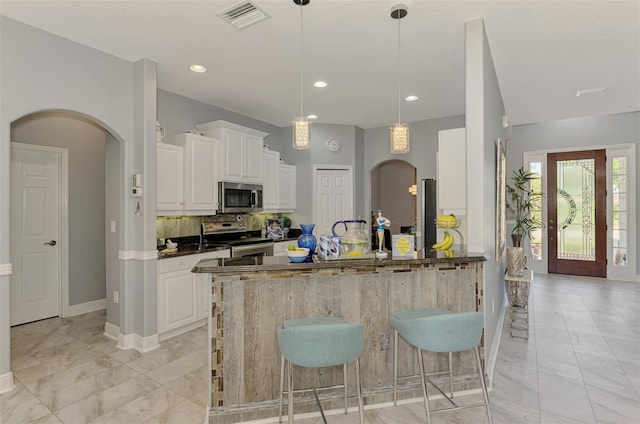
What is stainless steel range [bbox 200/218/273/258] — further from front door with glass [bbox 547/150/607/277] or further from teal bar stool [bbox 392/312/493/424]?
front door with glass [bbox 547/150/607/277]

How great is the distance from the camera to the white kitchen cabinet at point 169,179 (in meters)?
3.84

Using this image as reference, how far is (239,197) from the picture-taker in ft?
15.9

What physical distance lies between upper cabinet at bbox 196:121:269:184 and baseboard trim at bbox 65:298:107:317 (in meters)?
2.44

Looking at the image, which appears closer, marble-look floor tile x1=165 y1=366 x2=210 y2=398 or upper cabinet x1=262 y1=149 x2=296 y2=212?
marble-look floor tile x1=165 y1=366 x2=210 y2=398

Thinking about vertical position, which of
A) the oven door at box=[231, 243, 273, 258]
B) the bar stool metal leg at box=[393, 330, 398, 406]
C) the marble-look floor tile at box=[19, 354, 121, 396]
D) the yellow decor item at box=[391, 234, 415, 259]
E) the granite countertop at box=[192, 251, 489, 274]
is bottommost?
the marble-look floor tile at box=[19, 354, 121, 396]

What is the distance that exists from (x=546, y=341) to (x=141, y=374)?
12.8ft

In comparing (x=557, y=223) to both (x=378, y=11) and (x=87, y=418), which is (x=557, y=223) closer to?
(x=378, y=11)

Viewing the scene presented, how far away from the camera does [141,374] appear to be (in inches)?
114

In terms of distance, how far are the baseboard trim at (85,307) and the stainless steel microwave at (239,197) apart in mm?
2160

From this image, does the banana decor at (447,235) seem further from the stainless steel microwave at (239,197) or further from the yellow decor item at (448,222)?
the stainless steel microwave at (239,197)

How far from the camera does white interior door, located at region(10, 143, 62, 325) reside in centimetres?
405

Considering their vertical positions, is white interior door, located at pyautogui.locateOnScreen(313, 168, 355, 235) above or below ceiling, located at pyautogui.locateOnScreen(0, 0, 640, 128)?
below

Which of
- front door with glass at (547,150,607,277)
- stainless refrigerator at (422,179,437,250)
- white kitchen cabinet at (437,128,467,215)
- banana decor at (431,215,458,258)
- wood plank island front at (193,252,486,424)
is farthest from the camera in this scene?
front door with glass at (547,150,607,277)

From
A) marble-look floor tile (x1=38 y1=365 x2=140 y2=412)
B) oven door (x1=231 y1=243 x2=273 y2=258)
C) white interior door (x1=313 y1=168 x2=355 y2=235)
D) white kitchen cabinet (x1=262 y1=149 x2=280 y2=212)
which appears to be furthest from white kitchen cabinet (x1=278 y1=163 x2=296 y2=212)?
marble-look floor tile (x1=38 y1=365 x2=140 y2=412)
